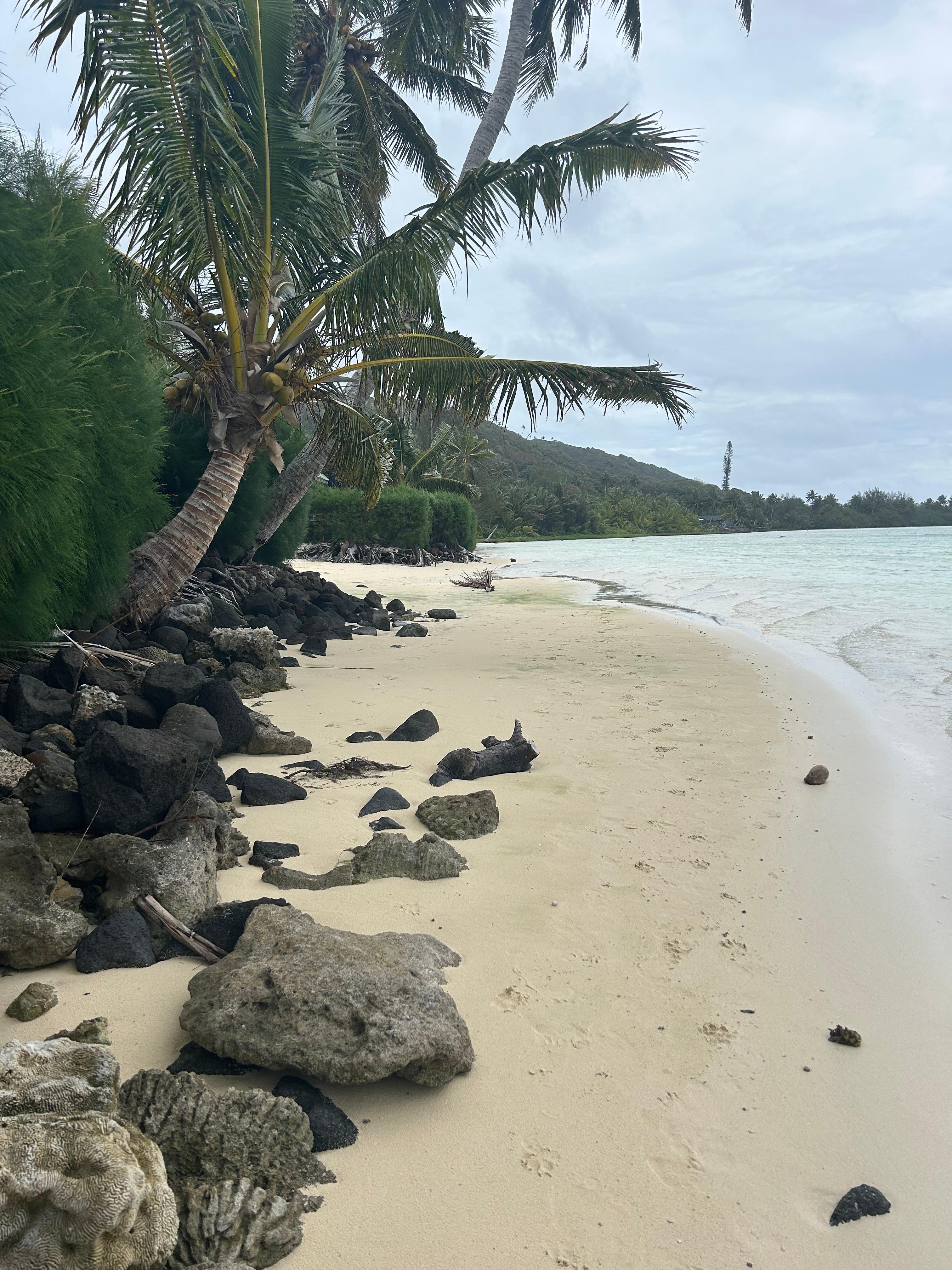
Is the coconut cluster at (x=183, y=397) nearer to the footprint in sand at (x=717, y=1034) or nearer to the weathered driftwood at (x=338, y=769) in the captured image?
the weathered driftwood at (x=338, y=769)

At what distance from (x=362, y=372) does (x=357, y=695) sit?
17.2 feet

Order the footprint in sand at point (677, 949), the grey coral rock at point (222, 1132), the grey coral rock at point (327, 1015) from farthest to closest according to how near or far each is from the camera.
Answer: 1. the footprint in sand at point (677, 949)
2. the grey coral rock at point (327, 1015)
3. the grey coral rock at point (222, 1132)

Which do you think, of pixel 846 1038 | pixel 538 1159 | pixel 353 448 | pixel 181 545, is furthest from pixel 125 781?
pixel 353 448

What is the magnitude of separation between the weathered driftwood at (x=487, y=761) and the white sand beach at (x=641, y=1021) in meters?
0.09

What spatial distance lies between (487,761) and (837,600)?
593 inches

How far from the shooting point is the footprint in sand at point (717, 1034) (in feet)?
8.16

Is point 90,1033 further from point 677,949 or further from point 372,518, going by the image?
point 372,518

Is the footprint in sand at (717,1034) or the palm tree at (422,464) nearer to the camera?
the footprint in sand at (717,1034)

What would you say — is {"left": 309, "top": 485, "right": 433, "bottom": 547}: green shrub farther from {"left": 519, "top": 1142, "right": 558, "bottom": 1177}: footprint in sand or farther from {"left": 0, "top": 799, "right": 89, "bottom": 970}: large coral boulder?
{"left": 519, "top": 1142, "right": 558, "bottom": 1177}: footprint in sand

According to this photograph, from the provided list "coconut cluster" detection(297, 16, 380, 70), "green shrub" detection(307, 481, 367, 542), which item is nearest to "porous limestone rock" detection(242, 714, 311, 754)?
"coconut cluster" detection(297, 16, 380, 70)

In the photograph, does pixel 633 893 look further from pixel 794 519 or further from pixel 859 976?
pixel 794 519

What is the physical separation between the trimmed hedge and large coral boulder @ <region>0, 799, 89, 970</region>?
23.0m

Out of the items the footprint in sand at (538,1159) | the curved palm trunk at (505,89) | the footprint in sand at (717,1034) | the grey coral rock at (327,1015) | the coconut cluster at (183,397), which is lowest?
the footprint in sand at (538,1159)

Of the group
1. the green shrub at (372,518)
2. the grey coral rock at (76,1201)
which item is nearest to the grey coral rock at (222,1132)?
the grey coral rock at (76,1201)
